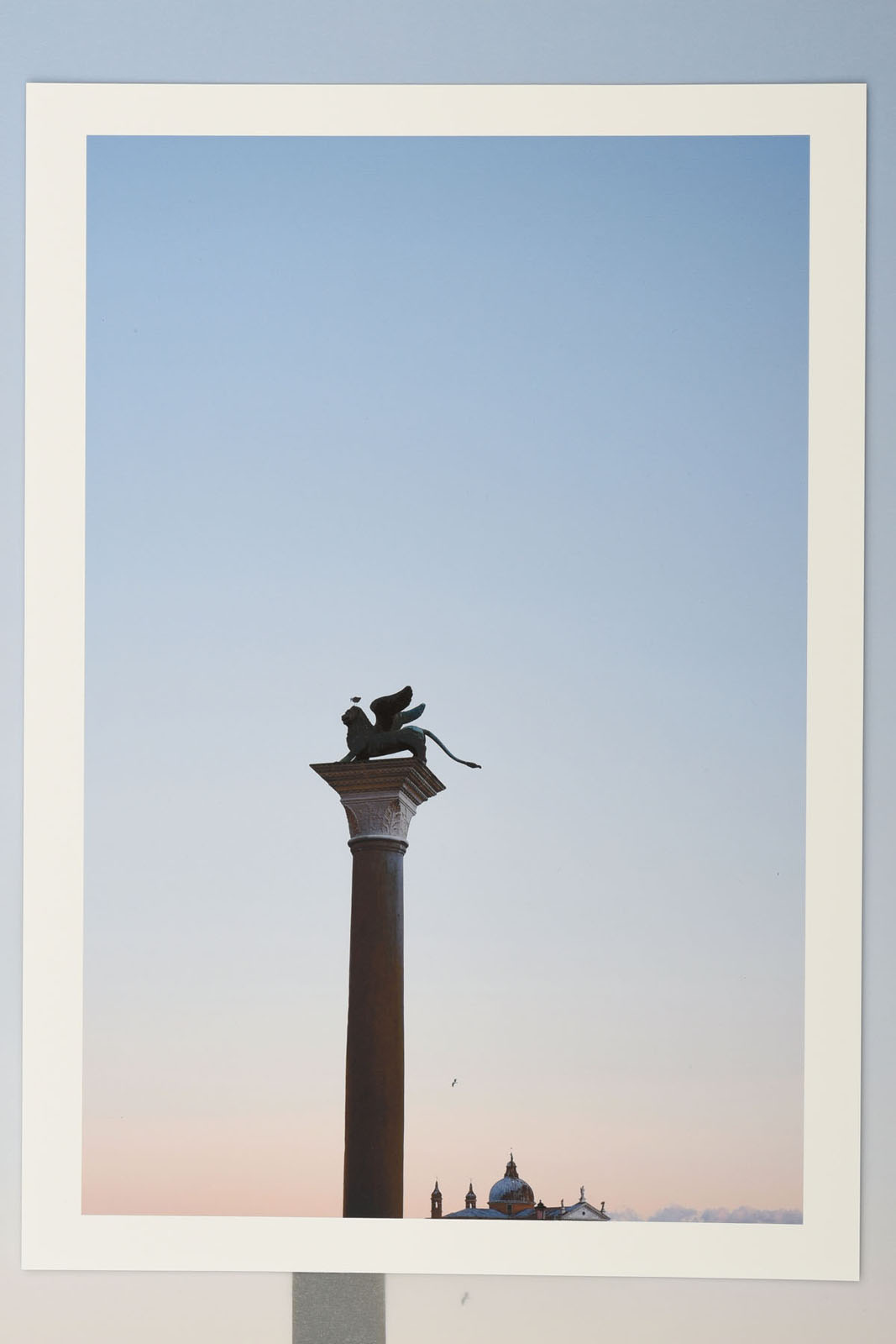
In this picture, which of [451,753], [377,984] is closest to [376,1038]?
[377,984]

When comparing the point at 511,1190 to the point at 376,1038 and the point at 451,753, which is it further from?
the point at 451,753

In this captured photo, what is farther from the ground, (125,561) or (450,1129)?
(125,561)

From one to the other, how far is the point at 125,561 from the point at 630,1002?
1.26 m

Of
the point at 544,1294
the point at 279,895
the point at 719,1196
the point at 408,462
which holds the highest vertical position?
the point at 408,462

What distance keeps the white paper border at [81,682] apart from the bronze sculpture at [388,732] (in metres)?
0.52

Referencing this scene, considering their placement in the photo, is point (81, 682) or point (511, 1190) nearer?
point (511, 1190)

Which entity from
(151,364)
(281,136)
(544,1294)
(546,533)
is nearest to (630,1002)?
(544,1294)

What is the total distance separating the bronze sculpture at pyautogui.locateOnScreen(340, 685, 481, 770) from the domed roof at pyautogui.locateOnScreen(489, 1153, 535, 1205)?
74 cm

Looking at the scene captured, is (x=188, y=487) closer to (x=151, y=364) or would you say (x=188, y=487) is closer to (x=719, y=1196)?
(x=151, y=364)

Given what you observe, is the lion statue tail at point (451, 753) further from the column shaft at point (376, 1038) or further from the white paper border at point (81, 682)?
the white paper border at point (81, 682)

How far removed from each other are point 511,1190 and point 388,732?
868mm

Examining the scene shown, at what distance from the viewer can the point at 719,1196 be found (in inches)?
108

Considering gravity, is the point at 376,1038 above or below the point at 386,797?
below

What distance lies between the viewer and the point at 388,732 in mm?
2787
